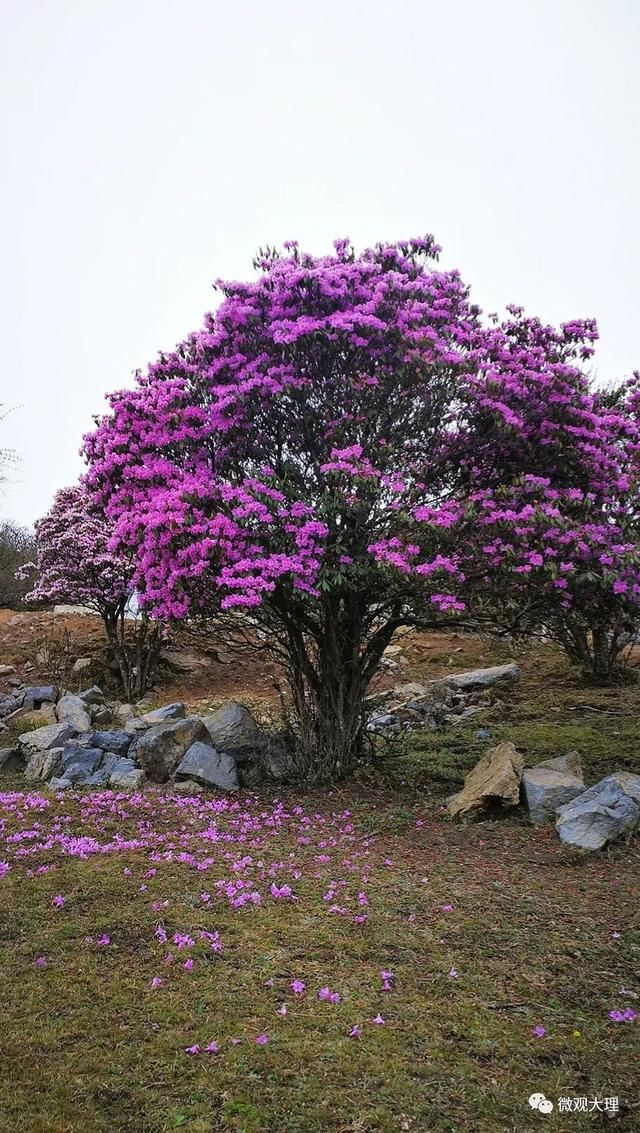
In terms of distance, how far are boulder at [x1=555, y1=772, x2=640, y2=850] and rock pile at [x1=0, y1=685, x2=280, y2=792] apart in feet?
12.2

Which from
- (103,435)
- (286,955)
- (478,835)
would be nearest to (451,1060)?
(286,955)

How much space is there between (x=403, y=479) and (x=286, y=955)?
4.84 metres

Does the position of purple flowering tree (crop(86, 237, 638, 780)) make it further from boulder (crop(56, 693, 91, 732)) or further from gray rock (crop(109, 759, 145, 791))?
boulder (crop(56, 693, 91, 732))

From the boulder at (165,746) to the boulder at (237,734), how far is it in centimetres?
21

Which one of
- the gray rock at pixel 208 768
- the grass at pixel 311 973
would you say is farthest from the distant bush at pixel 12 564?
the grass at pixel 311 973

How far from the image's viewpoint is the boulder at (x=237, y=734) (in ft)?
Answer: 32.9

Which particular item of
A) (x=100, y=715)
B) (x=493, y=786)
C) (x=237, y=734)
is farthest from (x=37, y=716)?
(x=493, y=786)

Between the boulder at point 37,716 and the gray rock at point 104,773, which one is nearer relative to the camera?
the gray rock at point 104,773

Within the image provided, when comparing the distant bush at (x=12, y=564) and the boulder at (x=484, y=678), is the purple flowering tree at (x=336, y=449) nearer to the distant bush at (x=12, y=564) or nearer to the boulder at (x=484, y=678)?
the boulder at (x=484, y=678)

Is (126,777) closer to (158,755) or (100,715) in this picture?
(158,755)

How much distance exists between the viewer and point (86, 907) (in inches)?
226

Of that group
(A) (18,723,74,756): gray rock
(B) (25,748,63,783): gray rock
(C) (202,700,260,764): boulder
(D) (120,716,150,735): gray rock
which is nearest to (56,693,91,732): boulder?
(A) (18,723,74,756): gray rock

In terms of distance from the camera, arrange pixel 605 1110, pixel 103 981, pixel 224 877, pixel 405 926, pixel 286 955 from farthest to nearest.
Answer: pixel 224 877 < pixel 405 926 < pixel 286 955 < pixel 103 981 < pixel 605 1110

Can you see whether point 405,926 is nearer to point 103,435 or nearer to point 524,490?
point 524,490
